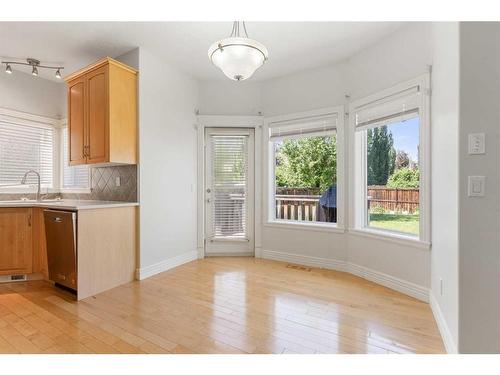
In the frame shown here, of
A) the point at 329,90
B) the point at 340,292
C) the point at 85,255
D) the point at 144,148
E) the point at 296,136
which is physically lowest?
the point at 340,292

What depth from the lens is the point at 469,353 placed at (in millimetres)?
1534

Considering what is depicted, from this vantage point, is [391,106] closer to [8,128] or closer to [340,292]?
[340,292]

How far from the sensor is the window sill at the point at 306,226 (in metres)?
3.50

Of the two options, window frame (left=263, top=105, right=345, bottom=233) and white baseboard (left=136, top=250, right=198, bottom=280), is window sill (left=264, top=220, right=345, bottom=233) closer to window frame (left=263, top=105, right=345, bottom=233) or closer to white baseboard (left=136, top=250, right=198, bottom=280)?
window frame (left=263, top=105, right=345, bottom=233)

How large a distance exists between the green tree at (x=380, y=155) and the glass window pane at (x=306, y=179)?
47 centimetres

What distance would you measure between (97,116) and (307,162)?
8.94 ft

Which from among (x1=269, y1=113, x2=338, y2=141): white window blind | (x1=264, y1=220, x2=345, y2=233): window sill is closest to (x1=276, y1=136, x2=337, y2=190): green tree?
(x1=269, y1=113, x2=338, y2=141): white window blind

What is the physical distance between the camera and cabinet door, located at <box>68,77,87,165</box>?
3.16 meters

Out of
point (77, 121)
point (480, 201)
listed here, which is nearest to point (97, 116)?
point (77, 121)

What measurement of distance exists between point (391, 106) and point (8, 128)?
4.97 m

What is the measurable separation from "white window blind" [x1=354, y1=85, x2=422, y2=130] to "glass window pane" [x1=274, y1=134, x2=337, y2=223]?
483mm

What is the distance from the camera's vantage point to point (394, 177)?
2.98 meters

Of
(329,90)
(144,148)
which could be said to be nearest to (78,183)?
(144,148)

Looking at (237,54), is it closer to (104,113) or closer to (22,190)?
(104,113)
